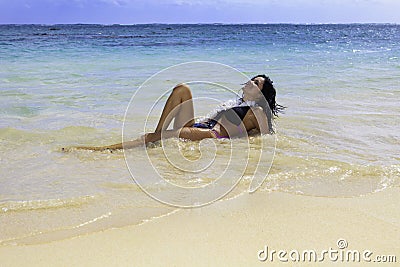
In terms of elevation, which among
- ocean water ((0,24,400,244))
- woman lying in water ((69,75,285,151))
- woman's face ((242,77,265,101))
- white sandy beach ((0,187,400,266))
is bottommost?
white sandy beach ((0,187,400,266))

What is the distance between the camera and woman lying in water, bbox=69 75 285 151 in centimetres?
435

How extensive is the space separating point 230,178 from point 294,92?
15.9ft

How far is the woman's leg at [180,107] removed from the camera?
4.43 metres

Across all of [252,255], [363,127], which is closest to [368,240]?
[252,255]

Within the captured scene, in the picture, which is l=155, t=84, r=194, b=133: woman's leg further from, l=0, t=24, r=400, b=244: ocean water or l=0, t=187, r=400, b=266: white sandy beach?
l=0, t=187, r=400, b=266: white sandy beach

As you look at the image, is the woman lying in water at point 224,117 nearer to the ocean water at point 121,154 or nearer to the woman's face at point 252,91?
the woman's face at point 252,91

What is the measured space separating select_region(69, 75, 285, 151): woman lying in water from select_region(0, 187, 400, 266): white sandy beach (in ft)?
5.46

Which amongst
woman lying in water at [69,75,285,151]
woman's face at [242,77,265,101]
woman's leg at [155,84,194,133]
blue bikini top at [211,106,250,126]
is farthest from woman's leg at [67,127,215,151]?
woman's face at [242,77,265,101]

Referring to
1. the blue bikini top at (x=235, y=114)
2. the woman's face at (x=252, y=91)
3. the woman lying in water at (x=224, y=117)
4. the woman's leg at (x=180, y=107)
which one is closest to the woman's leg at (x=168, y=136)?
the woman lying in water at (x=224, y=117)

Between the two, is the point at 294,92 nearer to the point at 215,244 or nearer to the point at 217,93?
the point at 217,93

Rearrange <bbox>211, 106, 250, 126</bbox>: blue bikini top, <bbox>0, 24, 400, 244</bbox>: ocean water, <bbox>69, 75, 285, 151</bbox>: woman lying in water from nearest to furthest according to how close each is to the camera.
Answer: <bbox>0, 24, 400, 244</bbox>: ocean water
<bbox>69, 75, 285, 151</bbox>: woman lying in water
<bbox>211, 106, 250, 126</bbox>: blue bikini top

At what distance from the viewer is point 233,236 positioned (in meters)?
2.31

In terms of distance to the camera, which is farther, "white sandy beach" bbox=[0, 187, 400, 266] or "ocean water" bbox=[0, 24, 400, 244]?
"ocean water" bbox=[0, 24, 400, 244]

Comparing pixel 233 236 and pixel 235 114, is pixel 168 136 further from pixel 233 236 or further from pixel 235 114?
pixel 233 236
